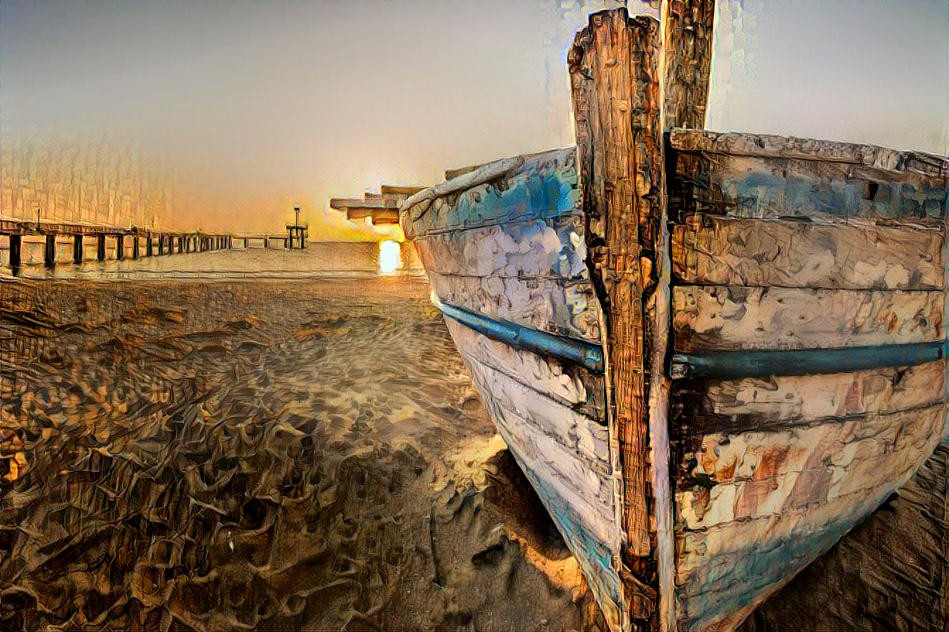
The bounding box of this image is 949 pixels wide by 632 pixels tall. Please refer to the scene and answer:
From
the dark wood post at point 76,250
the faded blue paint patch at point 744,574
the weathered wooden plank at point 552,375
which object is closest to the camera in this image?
the weathered wooden plank at point 552,375

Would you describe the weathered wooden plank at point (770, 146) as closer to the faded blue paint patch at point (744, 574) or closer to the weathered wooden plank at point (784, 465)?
the weathered wooden plank at point (784, 465)

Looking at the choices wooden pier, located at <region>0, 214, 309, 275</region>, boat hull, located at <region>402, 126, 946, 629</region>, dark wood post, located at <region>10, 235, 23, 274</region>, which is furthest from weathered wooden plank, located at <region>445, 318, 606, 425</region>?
dark wood post, located at <region>10, 235, 23, 274</region>

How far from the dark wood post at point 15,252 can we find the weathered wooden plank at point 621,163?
14.2 ft

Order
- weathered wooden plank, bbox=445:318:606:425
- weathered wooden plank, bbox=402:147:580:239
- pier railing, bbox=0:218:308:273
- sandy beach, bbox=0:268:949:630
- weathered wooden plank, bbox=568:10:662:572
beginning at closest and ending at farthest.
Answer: weathered wooden plank, bbox=568:10:662:572
weathered wooden plank, bbox=402:147:580:239
weathered wooden plank, bbox=445:318:606:425
sandy beach, bbox=0:268:949:630
pier railing, bbox=0:218:308:273

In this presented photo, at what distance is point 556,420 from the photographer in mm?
1120

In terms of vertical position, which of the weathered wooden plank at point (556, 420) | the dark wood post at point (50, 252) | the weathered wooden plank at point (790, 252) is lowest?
the weathered wooden plank at point (556, 420)

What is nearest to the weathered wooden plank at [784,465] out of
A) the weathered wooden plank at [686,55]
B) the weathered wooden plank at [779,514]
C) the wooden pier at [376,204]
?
the weathered wooden plank at [779,514]

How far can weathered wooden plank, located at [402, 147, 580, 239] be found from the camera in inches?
33.6

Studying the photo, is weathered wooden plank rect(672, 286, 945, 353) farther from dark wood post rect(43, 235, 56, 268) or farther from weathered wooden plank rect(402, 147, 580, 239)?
dark wood post rect(43, 235, 56, 268)

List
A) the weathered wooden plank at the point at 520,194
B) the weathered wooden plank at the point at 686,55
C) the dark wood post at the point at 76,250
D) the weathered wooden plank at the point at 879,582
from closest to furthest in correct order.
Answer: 1. the weathered wooden plank at the point at 520,194
2. the weathered wooden plank at the point at 879,582
3. the weathered wooden plank at the point at 686,55
4. the dark wood post at the point at 76,250

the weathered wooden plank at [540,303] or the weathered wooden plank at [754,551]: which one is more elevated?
the weathered wooden plank at [540,303]

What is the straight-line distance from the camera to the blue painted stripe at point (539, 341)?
0.93 m

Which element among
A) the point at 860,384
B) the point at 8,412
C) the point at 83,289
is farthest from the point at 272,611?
the point at 83,289

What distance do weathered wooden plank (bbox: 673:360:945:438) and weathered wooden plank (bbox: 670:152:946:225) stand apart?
39cm
